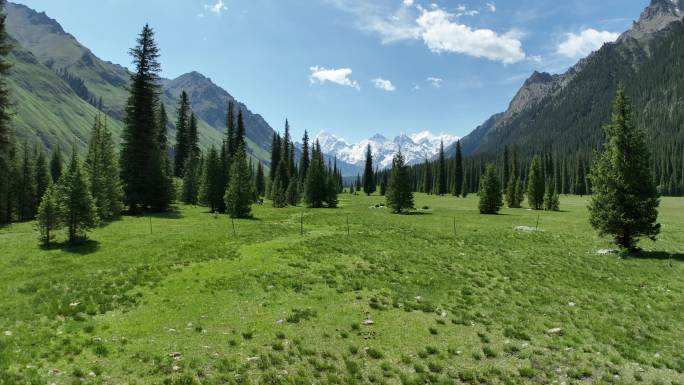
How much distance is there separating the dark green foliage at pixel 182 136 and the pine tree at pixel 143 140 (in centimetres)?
3589

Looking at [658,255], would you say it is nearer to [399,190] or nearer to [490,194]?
[490,194]

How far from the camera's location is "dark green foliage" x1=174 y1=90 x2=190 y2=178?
3393 inches

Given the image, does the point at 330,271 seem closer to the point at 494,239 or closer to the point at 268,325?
the point at 268,325

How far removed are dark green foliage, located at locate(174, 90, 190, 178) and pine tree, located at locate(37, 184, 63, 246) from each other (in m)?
61.7

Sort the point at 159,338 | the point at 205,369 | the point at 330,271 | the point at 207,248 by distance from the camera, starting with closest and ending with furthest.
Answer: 1. the point at 205,369
2. the point at 159,338
3. the point at 330,271
4. the point at 207,248

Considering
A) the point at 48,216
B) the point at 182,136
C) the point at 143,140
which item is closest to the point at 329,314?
the point at 48,216

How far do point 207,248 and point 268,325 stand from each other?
52.1ft

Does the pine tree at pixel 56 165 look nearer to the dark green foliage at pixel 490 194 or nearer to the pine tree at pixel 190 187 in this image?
the pine tree at pixel 190 187

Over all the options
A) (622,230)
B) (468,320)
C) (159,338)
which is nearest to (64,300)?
(159,338)

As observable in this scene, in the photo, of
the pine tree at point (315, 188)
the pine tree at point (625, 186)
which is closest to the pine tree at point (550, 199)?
the pine tree at point (315, 188)

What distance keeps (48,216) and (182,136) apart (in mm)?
65372

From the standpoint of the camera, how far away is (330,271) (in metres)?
22.7

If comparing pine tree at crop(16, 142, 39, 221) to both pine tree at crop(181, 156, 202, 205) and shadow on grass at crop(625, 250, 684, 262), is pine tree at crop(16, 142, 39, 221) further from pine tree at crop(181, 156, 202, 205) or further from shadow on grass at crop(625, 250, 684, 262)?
shadow on grass at crop(625, 250, 684, 262)

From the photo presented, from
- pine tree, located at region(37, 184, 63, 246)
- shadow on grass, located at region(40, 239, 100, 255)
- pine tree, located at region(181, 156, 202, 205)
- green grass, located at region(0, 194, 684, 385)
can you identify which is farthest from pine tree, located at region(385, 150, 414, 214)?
pine tree, located at region(37, 184, 63, 246)
